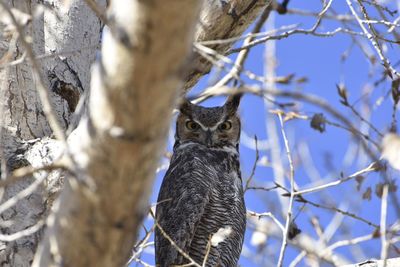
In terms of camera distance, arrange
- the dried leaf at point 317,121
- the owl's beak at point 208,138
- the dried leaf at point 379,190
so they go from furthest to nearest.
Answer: the owl's beak at point 208,138
the dried leaf at point 379,190
the dried leaf at point 317,121

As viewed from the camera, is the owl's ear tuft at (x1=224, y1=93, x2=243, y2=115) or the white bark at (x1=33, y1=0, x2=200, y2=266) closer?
the white bark at (x1=33, y1=0, x2=200, y2=266)

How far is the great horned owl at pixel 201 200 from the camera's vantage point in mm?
3518

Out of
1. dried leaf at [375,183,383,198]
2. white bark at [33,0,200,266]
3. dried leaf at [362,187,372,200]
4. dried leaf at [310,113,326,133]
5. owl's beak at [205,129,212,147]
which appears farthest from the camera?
owl's beak at [205,129,212,147]

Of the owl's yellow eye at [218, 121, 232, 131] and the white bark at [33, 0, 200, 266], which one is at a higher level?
the owl's yellow eye at [218, 121, 232, 131]

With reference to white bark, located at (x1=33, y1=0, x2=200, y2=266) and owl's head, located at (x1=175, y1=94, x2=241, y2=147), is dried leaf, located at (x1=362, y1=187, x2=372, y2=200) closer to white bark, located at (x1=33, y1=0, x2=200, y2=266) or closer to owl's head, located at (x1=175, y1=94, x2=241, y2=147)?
owl's head, located at (x1=175, y1=94, x2=241, y2=147)

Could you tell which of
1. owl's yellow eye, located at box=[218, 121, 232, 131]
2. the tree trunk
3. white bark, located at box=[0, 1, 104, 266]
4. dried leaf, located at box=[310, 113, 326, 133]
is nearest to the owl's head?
owl's yellow eye, located at box=[218, 121, 232, 131]

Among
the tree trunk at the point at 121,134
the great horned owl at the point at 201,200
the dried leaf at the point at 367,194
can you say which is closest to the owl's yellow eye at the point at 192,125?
the great horned owl at the point at 201,200

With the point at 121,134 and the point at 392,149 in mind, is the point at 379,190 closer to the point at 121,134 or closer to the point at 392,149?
the point at 392,149

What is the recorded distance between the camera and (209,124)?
4.13 meters

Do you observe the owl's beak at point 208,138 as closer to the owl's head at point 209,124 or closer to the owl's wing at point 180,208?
the owl's head at point 209,124

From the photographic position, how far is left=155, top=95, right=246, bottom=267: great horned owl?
3.52 meters

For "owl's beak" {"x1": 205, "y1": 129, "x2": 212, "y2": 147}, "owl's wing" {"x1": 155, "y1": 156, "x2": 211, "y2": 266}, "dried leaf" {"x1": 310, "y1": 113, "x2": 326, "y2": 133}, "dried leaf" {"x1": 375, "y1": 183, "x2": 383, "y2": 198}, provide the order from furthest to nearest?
"owl's beak" {"x1": 205, "y1": 129, "x2": 212, "y2": 147} < "owl's wing" {"x1": 155, "y1": 156, "x2": 211, "y2": 266} < "dried leaf" {"x1": 375, "y1": 183, "x2": 383, "y2": 198} < "dried leaf" {"x1": 310, "y1": 113, "x2": 326, "y2": 133}

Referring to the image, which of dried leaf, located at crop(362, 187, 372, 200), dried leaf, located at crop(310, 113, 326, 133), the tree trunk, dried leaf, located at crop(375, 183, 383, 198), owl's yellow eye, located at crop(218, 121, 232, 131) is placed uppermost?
owl's yellow eye, located at crop(218, 121, 232, 131)

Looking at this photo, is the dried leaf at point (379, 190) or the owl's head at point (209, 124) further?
the owl's head at point (209, 124)
